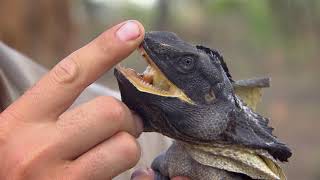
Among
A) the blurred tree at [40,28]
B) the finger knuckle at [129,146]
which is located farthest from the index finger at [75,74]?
the blurred tree at [40,28]

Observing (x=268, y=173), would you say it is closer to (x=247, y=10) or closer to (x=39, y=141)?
(x=39, y=141)

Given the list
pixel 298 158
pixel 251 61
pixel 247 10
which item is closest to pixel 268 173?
pixel 298 158

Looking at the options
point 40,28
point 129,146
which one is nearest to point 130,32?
point 129,146

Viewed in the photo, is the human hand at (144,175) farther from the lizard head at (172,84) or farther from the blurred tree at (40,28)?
the blurred tree at (40,28)

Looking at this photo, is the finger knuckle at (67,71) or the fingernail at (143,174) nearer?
the finger knuckle at (67,71)

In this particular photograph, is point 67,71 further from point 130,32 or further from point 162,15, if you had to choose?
point 162,15

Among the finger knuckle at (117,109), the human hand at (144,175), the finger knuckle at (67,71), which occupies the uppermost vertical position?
the finger knuckle at (67,71)
